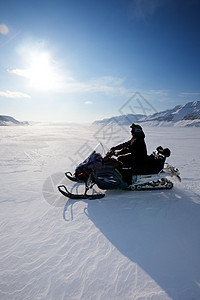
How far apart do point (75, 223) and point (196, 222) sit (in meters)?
2.26

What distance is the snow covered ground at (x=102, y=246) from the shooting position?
71.2 inches

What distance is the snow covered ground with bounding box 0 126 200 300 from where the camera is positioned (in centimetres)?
181

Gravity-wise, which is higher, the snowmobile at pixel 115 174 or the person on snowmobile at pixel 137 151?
the person on snowmobile at pixel 137 151

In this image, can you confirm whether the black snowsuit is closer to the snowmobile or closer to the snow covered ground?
the snowmobile

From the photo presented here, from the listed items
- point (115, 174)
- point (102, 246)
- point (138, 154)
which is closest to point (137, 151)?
point (138, 154)

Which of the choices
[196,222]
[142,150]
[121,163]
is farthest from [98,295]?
[142,150]

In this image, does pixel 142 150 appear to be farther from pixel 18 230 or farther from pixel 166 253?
pixel 18 230

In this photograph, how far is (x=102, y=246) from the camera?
2.37 meters

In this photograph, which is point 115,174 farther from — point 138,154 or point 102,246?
point 102,246

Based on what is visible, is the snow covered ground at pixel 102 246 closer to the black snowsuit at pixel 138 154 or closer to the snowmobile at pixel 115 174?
the snowmobile at pixel 115 174

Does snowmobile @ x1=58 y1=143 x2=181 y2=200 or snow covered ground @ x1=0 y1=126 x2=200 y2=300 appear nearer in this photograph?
snow covered ground @ x1=0 y1=126 x2=200 y2=300

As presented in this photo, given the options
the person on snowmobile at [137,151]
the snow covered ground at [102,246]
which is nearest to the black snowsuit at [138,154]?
the person on snowmobile at [137,151]

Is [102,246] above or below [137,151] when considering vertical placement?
below

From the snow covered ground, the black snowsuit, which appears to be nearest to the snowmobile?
the black snowsuit
